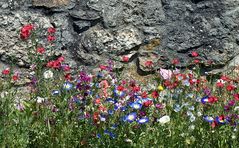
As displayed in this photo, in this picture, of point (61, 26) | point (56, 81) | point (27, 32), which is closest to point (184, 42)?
point (61, 26)

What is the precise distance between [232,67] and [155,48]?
1.97ft

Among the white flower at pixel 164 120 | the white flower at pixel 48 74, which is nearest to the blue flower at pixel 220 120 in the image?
the white flower at pixel 164 120

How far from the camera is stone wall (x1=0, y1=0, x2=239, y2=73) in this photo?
4.06 metres

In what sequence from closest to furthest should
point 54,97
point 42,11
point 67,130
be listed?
point 67,130
point 54,97
point 42,11

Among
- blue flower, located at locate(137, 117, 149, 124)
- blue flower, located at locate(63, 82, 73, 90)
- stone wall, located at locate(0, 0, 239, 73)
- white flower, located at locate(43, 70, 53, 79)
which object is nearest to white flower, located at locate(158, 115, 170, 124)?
blue flower, located at locate(137, 117, 149, 124)

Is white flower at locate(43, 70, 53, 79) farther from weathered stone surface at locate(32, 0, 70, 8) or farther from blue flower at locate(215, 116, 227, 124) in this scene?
blue flower at locate(215, 116, 227, 124)

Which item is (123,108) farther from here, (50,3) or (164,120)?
(50,3)

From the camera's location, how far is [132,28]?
13.7 ft

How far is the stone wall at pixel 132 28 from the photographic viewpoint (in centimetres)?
406

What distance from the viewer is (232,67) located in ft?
14.1

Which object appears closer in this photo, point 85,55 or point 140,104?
point 140,104

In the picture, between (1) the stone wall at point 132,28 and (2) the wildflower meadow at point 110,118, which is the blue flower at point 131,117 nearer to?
(2) the wildflower meadow at point 110,118

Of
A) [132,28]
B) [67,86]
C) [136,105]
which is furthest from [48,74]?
[132,28]

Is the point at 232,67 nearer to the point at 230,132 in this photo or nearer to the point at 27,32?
the point at 230,132
